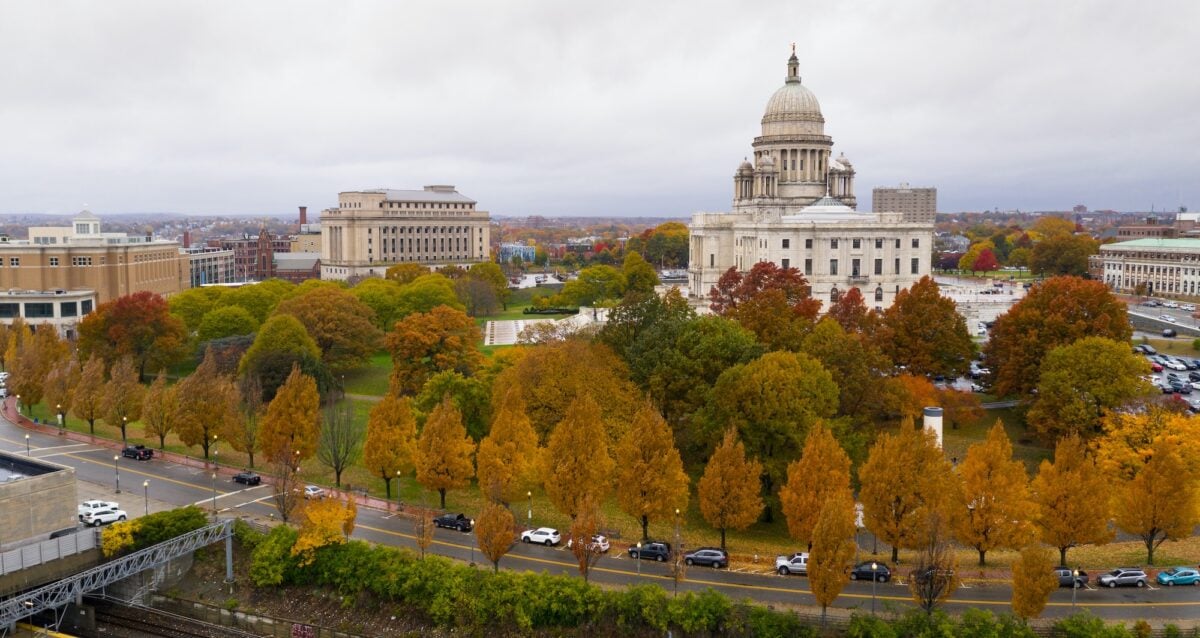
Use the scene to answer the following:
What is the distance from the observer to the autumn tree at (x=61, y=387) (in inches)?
2235

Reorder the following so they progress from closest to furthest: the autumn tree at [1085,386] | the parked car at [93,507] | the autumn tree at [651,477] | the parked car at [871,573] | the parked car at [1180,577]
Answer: the parked car at [1180,577], the parked car at [871,573], the autumn tree at [651,477], the parked car at [93,507], the autumn tree at [1085,386]

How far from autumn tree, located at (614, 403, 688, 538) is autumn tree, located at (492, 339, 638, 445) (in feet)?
26.3

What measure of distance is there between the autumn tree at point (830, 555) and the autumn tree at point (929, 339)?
30.3 meters

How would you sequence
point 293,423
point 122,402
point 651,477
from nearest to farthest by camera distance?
point 651,477
point 293,423
point 122,402

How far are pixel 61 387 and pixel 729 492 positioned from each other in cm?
4206

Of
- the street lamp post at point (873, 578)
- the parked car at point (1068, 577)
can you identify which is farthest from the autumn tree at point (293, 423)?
the parked car at point (1068, 577)

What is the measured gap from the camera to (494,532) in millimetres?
33875

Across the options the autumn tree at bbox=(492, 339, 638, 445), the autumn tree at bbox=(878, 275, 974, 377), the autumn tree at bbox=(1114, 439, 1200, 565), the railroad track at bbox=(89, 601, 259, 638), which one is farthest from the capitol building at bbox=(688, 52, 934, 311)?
the railroad track at bbox=(89, 601, 259, 638)

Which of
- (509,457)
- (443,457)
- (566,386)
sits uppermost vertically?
(566,386)

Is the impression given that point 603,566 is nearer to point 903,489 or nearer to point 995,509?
point 903,489

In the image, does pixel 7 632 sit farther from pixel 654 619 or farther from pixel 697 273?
pixel 697 273

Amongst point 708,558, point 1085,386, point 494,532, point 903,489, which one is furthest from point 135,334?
point 1085,386

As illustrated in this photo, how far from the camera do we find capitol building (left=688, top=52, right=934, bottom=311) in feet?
322

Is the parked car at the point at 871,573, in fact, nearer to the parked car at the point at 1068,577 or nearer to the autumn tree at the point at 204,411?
the parked car at the point at 1068,577
